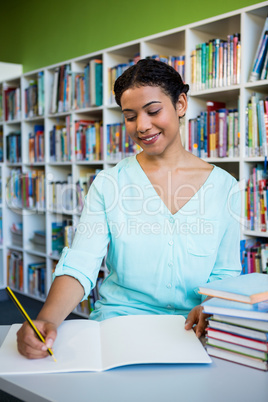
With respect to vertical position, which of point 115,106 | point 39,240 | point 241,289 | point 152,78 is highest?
point 115,106

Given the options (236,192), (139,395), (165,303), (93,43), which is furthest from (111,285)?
(93,43)

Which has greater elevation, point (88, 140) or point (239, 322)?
point (88, 140)

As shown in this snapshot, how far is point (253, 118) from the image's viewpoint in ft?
8.10

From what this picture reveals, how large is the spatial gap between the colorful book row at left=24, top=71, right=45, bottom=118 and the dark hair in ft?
9.35

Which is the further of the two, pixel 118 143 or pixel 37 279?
pixel 37 279

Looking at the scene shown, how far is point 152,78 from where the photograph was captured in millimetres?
1295

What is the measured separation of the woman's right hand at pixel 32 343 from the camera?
0.95 metres

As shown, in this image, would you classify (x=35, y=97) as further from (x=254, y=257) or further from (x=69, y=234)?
(x=254, y=257)

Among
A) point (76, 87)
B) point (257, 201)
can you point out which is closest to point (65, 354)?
point (257, 201)

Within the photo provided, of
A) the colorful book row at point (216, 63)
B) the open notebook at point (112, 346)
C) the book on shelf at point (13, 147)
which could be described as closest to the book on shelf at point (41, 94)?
the book on shelf at point (13, 147)

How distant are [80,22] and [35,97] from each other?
760 millimetres

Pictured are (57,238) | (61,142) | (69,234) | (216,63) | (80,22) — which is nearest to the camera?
(216,63)

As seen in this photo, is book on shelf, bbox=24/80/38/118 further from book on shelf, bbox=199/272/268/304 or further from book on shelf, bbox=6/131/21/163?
book on shelf, bbox=199/272/268/304

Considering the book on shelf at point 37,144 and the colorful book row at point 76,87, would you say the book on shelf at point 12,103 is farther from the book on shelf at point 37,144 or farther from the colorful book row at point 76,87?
the colorful book row at point 76,87
